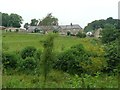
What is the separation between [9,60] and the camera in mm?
14648

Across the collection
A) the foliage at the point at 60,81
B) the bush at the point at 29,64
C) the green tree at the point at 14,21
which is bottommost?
the foliage at the point at 60,81

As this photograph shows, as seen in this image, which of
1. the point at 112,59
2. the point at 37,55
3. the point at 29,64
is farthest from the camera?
the point at 37,55

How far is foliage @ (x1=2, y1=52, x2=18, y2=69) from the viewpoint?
47.8ft

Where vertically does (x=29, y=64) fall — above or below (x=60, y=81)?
above

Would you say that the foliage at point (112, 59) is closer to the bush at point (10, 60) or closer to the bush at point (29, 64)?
the bush at point (29, 64)

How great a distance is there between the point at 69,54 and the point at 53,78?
97.1 inches

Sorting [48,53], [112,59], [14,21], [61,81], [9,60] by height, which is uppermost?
[14,21]

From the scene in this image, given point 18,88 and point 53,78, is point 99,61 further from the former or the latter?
point 18,88

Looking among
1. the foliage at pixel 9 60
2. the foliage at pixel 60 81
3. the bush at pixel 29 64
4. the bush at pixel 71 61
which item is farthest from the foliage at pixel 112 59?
the foliage at pixel 9 60

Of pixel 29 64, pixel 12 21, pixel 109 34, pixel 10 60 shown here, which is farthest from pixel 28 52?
pixel 12 21

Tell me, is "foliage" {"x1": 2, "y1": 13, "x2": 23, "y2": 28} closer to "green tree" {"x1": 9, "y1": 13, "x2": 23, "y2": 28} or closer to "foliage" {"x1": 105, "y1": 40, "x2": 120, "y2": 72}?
"green tree" {"x1": 9, "y1": 13, "x2": 23, "y2": 28}

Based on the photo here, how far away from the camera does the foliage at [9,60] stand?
1456 cm

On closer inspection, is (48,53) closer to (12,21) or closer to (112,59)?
(112,59)

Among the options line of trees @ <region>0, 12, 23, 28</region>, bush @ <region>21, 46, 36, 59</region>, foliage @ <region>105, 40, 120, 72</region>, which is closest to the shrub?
bush @ <region>21, 46, 36, 59</region>
